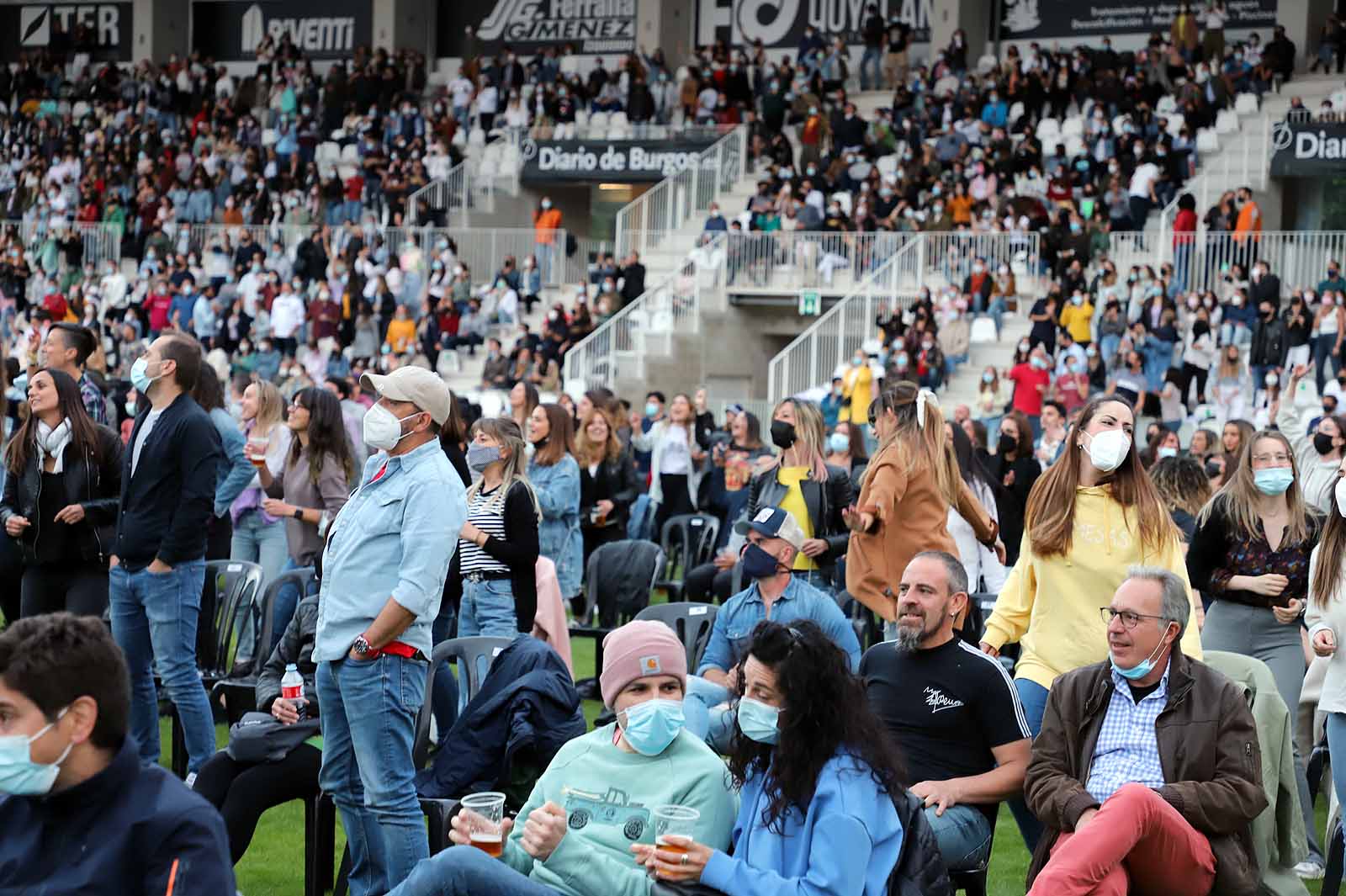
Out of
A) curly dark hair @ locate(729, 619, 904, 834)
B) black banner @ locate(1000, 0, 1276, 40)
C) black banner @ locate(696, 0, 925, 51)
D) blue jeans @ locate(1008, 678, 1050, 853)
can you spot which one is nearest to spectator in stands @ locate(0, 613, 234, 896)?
curly dark hair @ locate(729, 619, 904, 834)

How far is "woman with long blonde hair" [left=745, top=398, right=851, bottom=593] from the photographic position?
8672 millimetres

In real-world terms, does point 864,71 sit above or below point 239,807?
above

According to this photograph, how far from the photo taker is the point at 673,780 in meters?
4.66

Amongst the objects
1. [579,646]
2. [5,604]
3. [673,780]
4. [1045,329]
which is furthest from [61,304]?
[673,780]

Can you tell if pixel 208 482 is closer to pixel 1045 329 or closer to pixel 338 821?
pixel 338 821

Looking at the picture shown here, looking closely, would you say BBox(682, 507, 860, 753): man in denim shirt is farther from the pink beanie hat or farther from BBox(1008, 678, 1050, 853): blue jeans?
the pink beanie hat

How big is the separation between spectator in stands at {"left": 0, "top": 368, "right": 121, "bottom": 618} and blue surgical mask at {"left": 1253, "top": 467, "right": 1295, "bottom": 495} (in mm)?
4677

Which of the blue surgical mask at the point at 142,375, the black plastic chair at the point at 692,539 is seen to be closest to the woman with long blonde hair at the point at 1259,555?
the blue surgical mask at the point at 142,375

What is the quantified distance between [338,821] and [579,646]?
14.3ft

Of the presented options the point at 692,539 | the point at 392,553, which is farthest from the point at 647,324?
the point at 392,553

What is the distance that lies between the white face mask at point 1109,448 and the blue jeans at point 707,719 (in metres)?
1.46

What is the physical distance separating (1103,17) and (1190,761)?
2714cm

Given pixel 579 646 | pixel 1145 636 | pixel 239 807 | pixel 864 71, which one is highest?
pixel 864 71

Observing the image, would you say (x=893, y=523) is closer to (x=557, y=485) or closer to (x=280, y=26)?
(x=557, y=485)
